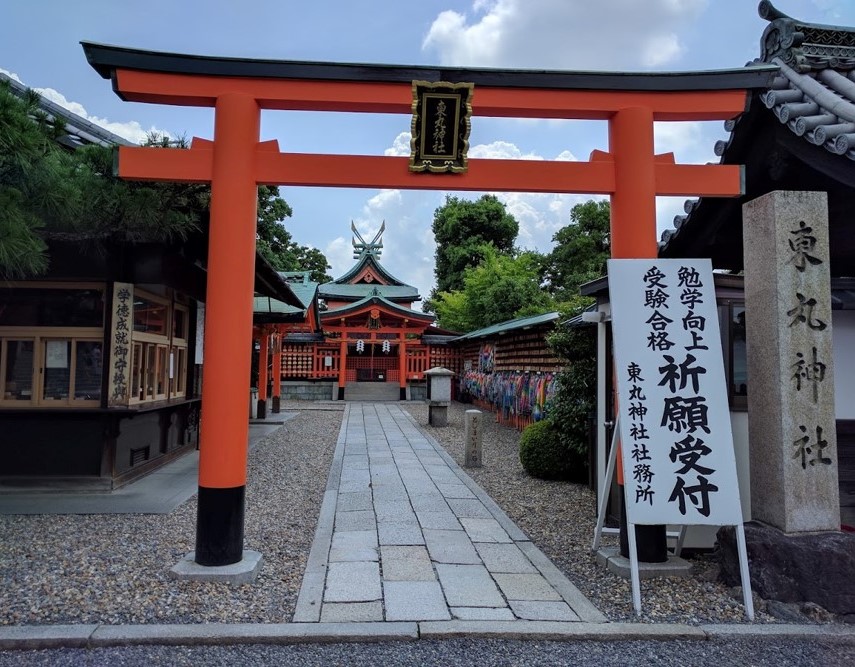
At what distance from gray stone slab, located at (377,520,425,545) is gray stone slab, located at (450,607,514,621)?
1.47m

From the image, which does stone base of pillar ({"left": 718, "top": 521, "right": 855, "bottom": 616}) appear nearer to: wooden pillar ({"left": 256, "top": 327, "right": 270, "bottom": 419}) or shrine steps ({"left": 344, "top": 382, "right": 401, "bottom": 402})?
wooden pillar ({"left": 256, "top": 327, "right": 270, "bottom": 419})

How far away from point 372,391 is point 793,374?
2096 cm

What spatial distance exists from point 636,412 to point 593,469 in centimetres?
324

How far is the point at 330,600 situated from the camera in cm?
372

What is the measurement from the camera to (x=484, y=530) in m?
5.46

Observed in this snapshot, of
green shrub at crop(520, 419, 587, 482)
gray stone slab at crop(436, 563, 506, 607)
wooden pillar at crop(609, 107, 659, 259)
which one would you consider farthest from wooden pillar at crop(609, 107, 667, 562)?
green shrub at crop(520, 419, 587, 482)

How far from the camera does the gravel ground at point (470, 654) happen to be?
3.00 meters

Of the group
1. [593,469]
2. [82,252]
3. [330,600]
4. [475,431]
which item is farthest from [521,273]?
[330,600]

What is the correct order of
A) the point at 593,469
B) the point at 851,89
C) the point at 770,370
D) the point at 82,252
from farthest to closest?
the point at 593,469 < the point at 82,252 < the point at 851,89 < the point at 770,370

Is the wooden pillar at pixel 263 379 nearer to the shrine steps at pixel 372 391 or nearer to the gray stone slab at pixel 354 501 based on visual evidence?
the shrine steps at pixel 372 391

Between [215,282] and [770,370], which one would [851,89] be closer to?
[770,370]

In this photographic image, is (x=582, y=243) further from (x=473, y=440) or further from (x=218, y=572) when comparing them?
(x=218, y=572)

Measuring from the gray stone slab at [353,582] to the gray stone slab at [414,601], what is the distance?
3.9 inches

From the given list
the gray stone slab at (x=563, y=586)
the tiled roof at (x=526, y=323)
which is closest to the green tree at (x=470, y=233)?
the tiled roof at (x=526, y=323)
